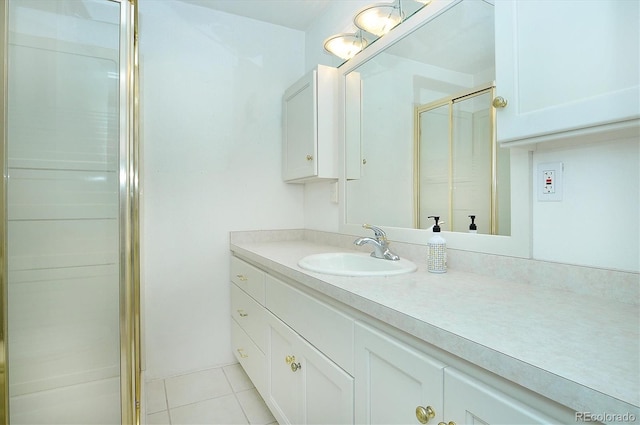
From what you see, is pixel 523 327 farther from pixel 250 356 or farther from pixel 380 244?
pixel 250 356

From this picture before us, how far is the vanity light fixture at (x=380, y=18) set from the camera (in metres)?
1.62

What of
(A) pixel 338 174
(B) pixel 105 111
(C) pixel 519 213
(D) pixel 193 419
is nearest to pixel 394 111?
(A) pixel 338 174

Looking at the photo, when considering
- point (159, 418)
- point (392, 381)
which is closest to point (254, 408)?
point (159, 418)

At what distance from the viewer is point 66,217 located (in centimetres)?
129

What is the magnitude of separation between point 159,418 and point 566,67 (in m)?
2.22

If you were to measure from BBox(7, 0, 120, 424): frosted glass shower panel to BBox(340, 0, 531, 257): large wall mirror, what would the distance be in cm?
121

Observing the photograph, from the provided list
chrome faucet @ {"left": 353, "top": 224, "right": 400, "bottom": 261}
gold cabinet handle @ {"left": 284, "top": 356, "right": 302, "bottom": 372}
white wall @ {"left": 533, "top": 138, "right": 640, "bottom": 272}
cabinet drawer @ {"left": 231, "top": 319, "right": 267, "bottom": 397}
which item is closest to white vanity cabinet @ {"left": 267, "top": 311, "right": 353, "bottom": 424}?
gold cabinet handle @ {"left": 284, "top": 356, "right": 302, "bottom": 372}

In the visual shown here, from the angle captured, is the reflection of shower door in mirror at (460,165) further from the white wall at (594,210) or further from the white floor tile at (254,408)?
the white floor tile at (254,408)

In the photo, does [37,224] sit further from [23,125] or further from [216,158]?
[216,158]

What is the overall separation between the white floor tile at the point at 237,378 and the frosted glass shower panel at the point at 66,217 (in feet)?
2.55

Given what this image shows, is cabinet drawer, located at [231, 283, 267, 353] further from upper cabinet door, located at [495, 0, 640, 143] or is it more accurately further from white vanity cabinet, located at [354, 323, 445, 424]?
upper cabinet door, located at [495, 0, 640, 143]

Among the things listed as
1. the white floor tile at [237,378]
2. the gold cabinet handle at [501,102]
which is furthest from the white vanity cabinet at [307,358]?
the gold cabinet handle at [501,102]

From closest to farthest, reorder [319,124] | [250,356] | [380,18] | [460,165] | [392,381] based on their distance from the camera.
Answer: [392,381] → [460,165] → [380,18] → [250,356] → [319,124]

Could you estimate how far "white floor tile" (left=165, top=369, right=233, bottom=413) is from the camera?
1.93 meters
